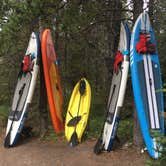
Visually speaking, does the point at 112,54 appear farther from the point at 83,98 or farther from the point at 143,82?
the point at 143,82

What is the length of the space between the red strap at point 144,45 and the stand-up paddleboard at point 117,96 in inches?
9.1

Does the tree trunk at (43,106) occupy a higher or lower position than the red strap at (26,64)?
lower

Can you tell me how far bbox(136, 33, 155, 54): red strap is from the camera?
22.5ft

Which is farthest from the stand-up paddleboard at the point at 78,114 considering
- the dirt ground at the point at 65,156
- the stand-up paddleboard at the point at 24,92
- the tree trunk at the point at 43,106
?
the stand-up paddleboard at the point at 24,92

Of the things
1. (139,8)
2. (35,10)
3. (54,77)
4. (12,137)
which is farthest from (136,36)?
(12,137)

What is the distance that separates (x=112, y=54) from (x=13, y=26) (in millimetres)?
3090

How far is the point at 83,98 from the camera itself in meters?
8.23

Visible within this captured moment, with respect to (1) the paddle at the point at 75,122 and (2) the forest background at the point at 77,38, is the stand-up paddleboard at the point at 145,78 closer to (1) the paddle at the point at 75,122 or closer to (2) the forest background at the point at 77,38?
(2) the forest background at the point at 77,38

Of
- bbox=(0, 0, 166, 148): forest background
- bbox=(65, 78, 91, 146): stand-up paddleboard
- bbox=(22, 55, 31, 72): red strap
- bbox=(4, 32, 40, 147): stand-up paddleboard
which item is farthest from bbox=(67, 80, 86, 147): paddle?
bbox=(22, 55, 31, 72): red strap

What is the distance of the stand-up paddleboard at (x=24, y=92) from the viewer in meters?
7.89

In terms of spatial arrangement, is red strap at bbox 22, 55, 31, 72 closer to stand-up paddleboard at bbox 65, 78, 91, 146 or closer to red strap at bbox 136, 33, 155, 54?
stand-up paddleboard at bbox 65, 78, 91, 146

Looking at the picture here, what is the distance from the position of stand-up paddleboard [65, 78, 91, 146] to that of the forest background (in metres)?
0.37

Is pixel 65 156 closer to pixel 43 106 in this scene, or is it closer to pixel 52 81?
pixel 43 106

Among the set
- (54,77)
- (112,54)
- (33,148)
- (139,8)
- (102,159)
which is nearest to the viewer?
(102,159)
